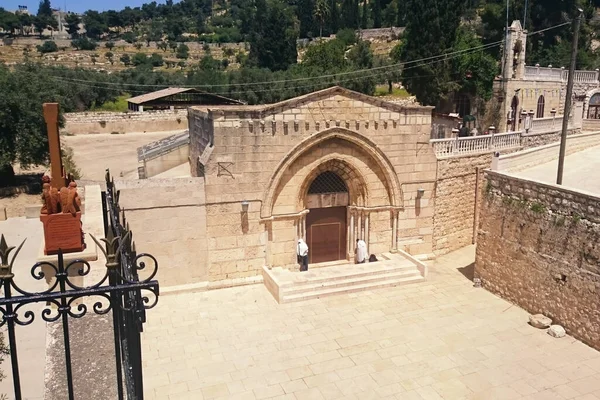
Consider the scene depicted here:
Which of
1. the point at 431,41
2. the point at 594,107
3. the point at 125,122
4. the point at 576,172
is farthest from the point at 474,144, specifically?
the point at 125,122

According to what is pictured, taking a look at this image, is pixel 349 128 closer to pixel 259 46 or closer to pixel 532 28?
pixel 532 28

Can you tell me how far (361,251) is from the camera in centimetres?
1506

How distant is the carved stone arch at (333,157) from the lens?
13.8 metres

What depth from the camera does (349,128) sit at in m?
14.2

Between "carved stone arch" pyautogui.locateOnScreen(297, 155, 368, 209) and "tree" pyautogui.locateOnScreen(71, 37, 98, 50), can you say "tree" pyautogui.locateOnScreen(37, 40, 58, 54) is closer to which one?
"tree" pyautogui.locateOnScreen(71, 37, 98, 50)

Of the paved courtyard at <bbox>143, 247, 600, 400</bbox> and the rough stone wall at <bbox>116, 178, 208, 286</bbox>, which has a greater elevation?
the rough stone wall at <bbox>116, 178, 208, 286</bbox>

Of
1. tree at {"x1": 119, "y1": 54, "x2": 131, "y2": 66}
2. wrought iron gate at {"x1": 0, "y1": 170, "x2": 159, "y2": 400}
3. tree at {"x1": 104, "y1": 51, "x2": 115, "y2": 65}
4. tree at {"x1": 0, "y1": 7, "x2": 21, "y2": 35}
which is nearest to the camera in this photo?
wrought iron gate at {"x1": 0, "y1": 170, "x2": 159, "y2": 400}

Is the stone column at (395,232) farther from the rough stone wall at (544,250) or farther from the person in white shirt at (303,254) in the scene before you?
the person in white shirt at (303,254)

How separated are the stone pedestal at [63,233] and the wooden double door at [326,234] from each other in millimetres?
8003

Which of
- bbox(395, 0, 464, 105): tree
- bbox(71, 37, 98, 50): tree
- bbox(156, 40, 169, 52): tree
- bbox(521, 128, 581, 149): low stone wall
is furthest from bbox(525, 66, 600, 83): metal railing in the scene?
bbox(71, 37, 98, 50): tree

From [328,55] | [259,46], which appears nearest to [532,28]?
[328,55]

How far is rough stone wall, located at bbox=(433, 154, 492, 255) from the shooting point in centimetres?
1634

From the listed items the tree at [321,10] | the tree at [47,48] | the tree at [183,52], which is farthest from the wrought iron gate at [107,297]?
the tree at [47,48]

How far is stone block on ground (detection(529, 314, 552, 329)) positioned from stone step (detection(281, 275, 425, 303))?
327 centimetres
